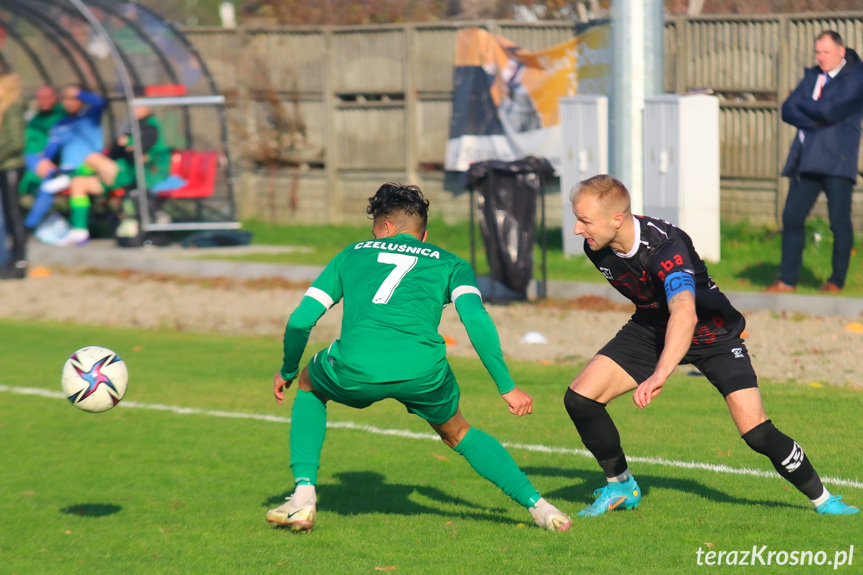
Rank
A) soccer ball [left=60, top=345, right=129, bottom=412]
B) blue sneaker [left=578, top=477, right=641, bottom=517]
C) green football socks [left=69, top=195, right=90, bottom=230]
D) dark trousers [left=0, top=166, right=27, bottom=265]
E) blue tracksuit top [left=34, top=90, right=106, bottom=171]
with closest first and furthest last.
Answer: blue sneaker [left=578, top=477, right=641, bottom=517]
soccer ball [left=60, top=345, right=129, bottom=412]
dark trousers [left=0, top=166, right=27, bottom=265]
green football socks [left=69, top=195, right=90, bottom=230]
blue tracksuit top [left=34, top=90, right=106, bottom=171]

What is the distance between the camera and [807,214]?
36.9ft

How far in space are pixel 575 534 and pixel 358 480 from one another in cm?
181

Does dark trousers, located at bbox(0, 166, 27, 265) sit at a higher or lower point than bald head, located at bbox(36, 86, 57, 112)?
lower

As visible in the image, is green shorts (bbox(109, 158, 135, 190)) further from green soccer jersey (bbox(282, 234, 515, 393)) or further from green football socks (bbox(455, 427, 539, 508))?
green football socks (bbox(455, 427, 539, 508))

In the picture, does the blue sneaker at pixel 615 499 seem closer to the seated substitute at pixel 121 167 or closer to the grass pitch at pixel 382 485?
the grass pitch at pixel 382 485

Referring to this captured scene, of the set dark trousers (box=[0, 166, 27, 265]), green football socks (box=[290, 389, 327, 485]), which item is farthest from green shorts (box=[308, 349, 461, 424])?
dark trousers (box=[0, 166, 27, 265])

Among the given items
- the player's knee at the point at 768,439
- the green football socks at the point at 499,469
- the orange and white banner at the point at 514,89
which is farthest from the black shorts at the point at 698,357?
the orange and white banner at the point at 514,89

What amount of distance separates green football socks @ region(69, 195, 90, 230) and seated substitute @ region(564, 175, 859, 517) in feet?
45.2

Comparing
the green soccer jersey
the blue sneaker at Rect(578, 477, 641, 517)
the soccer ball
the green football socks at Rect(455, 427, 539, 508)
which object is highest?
the green soccer jersey

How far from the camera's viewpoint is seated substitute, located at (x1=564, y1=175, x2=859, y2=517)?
16.9ft

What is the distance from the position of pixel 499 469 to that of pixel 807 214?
7.11 m

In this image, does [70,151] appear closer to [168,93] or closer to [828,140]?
Result: [168,93]

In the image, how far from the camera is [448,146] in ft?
56.7

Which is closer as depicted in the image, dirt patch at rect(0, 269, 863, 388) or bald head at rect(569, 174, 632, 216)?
bald head at rect(569, 174, 632, 216)
